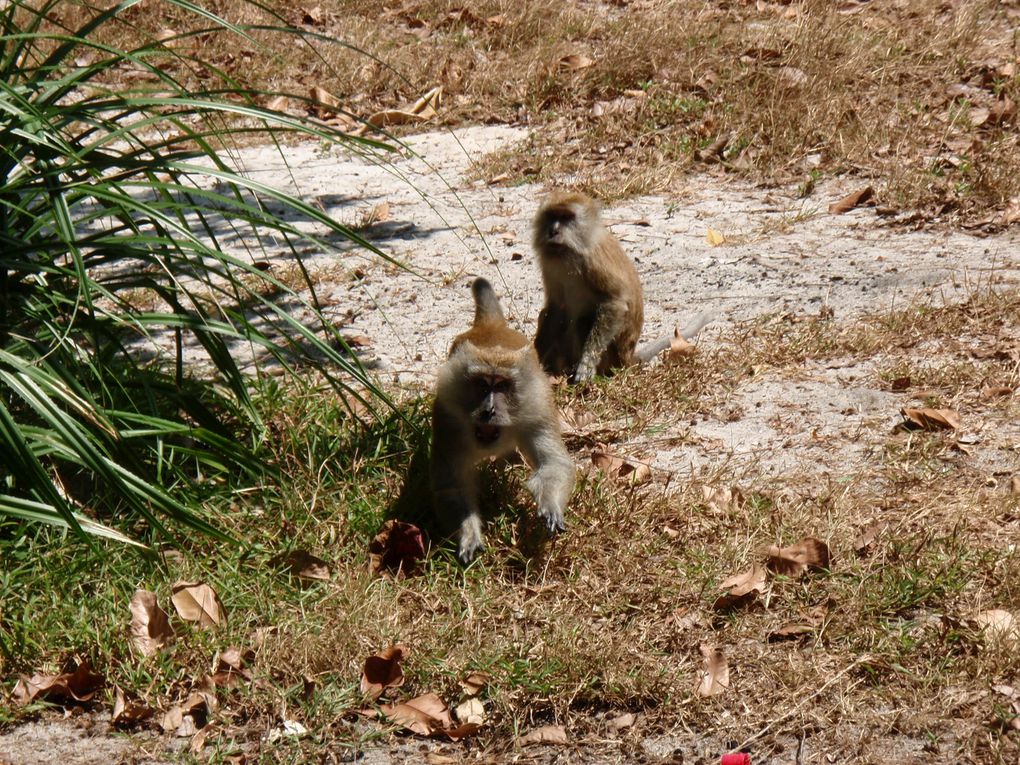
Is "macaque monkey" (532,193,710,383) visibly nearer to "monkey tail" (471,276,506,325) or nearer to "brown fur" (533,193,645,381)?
"brown fur" (533,193,645,381)

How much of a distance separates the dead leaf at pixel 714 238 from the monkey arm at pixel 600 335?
1.29 m

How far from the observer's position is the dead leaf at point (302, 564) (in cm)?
434

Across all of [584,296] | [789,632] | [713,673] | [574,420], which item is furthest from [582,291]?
[713,673]

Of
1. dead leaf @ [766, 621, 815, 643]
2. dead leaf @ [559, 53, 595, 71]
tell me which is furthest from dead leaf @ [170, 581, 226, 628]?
dead leaf @ [559, 53, 595, 71]

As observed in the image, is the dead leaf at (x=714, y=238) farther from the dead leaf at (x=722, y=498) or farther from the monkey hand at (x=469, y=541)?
the monkey hand at (x=469, y=541)

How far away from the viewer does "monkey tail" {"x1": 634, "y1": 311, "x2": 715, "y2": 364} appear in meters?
6.46

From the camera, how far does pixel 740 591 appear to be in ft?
13.3

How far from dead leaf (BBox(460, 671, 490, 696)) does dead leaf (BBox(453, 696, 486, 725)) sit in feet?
0.09

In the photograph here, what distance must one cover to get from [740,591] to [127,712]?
82.2 inches

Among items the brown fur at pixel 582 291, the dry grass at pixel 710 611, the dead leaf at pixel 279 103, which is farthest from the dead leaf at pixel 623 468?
the dead leaf at pixel 279 103

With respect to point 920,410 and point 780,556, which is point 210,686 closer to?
point 780,556

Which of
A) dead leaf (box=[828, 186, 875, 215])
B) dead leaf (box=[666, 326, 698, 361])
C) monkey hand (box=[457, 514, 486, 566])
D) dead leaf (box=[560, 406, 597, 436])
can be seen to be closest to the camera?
monkey hand (box=[457, 514, 486, 566])

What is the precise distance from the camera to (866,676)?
3.69 metres

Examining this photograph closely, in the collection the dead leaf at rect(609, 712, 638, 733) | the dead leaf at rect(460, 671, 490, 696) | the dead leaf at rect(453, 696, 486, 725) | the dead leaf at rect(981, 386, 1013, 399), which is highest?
the dead leaf at rect(981, 386, 1013, 399)
